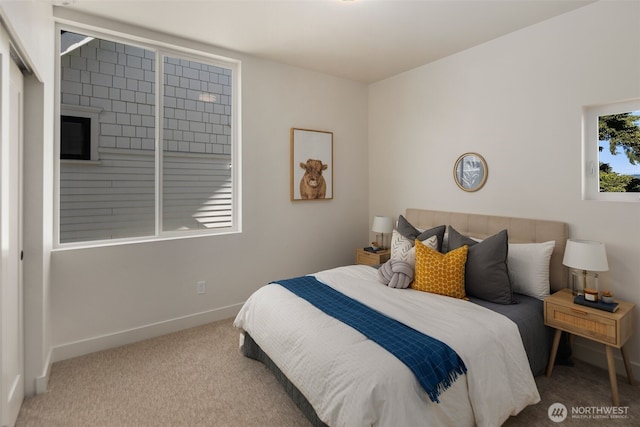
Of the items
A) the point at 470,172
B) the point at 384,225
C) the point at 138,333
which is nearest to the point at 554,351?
the point at 470,172

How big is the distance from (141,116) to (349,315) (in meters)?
2.59

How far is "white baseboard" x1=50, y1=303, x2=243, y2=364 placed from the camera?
2662 millimetres

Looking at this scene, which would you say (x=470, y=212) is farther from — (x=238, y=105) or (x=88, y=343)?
Result: (x=88, y=343)

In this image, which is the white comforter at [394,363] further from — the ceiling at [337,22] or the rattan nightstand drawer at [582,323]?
the ceiling at [337,22]

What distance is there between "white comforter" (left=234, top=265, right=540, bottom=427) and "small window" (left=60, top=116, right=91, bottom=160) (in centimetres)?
200

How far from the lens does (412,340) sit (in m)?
1.75

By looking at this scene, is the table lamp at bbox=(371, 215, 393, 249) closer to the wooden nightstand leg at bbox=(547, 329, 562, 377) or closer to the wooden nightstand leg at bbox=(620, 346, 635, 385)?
the wooden nightstand leg at bbox=(547, 329, 562, 377)

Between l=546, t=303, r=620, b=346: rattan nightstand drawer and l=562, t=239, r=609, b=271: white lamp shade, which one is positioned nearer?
l=546, t=303, r=620, b=346: rattan nightstand drawer

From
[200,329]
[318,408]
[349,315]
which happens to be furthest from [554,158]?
[200,329]

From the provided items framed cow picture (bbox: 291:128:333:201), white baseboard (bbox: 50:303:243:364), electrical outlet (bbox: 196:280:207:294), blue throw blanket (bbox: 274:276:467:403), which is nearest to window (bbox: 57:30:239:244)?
electrical outlet (bbox: 196:280:207:294)

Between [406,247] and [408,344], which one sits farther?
[406,247]

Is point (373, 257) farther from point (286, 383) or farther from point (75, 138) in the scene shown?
point (75, 138)

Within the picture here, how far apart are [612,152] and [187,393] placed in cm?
355

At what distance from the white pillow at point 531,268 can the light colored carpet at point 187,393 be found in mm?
618
